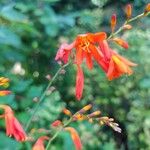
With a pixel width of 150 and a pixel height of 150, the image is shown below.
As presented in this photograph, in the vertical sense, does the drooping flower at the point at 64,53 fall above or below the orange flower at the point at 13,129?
above

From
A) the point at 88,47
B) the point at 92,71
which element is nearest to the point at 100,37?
the point at 88,47


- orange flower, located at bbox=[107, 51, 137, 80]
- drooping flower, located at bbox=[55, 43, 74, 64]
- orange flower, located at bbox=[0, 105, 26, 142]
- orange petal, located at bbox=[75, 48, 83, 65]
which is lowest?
orange flower, located at bbox=[0, 105, 26, 142]

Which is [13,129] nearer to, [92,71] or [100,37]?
[100,37]

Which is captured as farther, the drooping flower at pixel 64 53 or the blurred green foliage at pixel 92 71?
the blurred green foliage at pixel 92 71

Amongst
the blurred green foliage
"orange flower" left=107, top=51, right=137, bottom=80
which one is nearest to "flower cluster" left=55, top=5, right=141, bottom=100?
"orange flower" left=107, top=51, right=137, bottom=80

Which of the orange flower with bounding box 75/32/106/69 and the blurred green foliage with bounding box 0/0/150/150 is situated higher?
the orange flower with bounding box 75/32/106/69

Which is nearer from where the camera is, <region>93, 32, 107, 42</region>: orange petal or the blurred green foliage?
<region>93, 32, 107, 42</region>: orange petal

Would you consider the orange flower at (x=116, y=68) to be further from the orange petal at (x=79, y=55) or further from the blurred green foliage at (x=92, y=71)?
the blurred green foliage at (x=92, y=71)

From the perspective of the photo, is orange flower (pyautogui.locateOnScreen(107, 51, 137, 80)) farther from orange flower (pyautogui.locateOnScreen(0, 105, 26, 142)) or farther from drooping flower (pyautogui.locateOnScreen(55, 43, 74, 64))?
orange flower (pyautogui.locateOnScreen(0, 105, 26, 142))

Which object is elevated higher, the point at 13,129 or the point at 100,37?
the point at 100,37

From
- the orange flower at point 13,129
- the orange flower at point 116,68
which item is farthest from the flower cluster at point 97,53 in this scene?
the orange flower at point 13,129

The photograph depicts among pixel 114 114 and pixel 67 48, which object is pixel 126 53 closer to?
pixel 114 114
